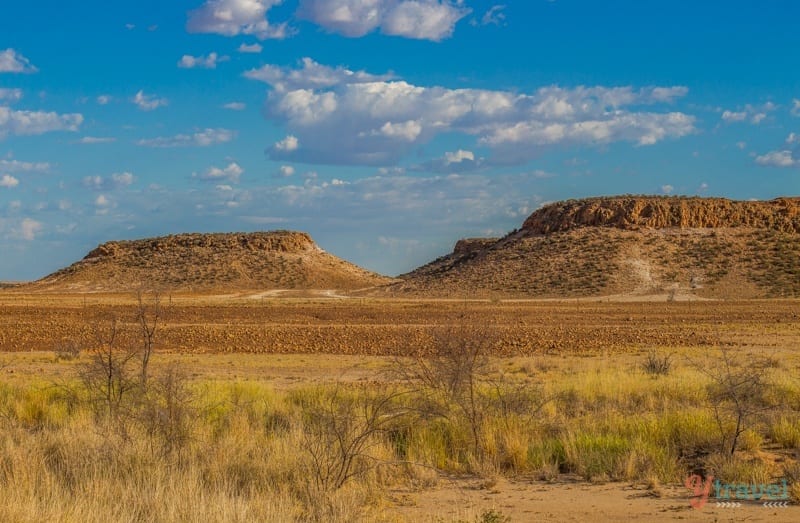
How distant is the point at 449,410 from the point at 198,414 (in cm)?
394

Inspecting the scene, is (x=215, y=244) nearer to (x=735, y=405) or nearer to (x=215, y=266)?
(x=215, y=266)

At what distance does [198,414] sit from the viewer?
1220 centimetres

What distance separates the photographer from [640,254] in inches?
3155

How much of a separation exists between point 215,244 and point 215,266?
10378mm

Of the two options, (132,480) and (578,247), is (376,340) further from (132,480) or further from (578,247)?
(578,247)

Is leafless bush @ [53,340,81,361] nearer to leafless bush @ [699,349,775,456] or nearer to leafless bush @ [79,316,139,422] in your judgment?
leafless bush @ [79,316,139,422]

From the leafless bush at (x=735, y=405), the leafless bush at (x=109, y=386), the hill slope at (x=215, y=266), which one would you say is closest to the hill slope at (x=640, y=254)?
the hill slope at (x=215, y=266)

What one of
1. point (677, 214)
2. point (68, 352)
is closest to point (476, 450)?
point (68, 352)

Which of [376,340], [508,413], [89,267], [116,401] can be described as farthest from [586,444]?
[89,267]

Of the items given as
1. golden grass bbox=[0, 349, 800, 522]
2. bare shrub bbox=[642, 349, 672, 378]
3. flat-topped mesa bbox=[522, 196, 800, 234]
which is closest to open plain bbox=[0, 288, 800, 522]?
golden grass bbox=[0, 349, 800, 522]

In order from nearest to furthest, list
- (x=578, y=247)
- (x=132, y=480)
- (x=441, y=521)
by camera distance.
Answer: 1. (x=441, y=521)
2. (x=132, y=480)
3. (x=578, y=247)

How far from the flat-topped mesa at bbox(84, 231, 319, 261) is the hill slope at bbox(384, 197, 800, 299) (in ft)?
104

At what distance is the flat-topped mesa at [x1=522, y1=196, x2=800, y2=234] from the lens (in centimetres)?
8450

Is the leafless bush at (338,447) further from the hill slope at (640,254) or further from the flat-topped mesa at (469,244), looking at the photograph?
the flat-topped mesa at (469,244)
